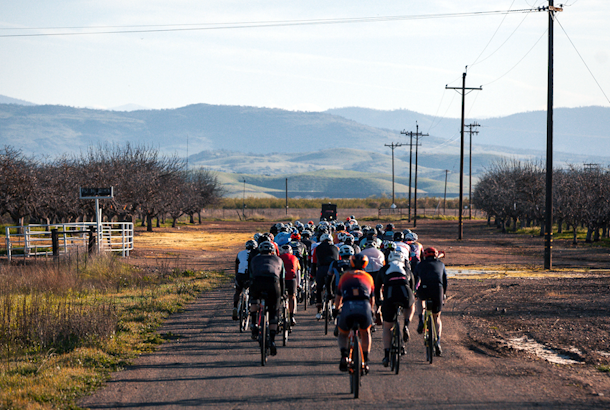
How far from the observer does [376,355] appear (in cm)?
1111

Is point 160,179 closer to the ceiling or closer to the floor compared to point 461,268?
closer to the ceiling

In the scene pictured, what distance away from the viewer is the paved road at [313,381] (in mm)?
8062

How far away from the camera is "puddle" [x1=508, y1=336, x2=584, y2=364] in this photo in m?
10.7

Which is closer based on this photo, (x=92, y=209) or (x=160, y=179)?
(x=92, y=209)

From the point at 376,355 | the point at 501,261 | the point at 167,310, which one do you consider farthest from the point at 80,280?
the point at 501,261

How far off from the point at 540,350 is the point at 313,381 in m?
4.91

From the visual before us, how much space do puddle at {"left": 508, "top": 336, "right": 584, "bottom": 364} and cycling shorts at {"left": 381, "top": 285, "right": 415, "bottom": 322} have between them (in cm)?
308

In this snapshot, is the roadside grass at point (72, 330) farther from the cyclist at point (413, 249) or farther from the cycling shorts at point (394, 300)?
the cyclist at point (413, 249)

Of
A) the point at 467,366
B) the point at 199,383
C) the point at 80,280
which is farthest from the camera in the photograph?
the point at 80,280

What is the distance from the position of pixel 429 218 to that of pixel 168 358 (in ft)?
284

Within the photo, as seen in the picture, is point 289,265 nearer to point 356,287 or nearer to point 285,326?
point 285,326

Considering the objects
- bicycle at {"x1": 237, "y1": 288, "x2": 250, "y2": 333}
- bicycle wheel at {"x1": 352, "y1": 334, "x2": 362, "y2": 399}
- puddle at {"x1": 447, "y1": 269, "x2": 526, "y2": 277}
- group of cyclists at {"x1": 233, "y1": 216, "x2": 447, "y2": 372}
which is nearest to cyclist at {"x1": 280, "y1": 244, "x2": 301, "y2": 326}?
group of cyclists at {"x1": 233, "y1": 216, "x2": 447, "y2": 372}

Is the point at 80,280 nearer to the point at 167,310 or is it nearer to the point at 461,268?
the point at 167,310

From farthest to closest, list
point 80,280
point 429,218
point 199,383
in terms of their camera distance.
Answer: point 429,218, point 80,280, point 199,383
